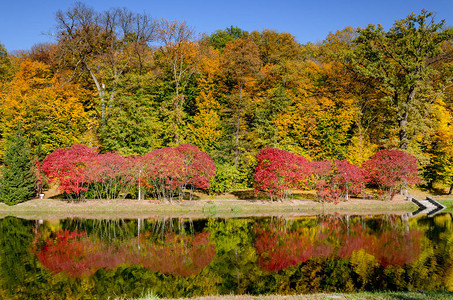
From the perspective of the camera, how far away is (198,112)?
4153cm

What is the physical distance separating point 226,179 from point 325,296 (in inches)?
901

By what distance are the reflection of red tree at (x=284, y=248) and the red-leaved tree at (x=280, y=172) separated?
29.0 ft

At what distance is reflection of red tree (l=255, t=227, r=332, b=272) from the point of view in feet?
42.9

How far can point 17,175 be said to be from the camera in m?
25.6

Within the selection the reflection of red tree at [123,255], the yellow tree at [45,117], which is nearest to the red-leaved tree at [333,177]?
the reflection of red tree at [123,255]

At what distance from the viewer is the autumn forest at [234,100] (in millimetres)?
33062

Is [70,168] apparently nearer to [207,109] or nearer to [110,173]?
[110,173]

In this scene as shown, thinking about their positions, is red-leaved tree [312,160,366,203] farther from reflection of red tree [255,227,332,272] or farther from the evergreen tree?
the evergreen tree

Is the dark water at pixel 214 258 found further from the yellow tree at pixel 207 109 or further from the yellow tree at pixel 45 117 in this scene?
the yellow tree at pixel 207 109

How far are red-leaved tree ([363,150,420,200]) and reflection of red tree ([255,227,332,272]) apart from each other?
14.9 m

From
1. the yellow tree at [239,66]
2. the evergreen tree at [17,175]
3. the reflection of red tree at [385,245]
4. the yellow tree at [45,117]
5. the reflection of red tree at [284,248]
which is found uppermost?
the yellow tree at [239,66]

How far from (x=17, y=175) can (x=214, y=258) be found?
19914mm

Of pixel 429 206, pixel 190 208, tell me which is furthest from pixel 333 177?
pixel 190 208

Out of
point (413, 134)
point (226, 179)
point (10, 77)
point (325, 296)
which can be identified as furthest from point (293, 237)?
point (10, 77)
